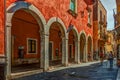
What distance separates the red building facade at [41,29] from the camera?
16852 mm

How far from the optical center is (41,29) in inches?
780

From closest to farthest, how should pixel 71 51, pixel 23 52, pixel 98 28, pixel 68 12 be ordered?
pixel 23 52
pixel 68 12
pixel 71 51
pixel 98 28

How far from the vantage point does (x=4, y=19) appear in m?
14.5

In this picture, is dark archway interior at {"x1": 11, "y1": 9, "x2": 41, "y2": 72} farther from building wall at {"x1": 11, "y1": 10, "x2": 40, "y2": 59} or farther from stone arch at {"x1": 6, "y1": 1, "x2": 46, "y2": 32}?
stone arch at {"x1": 6, "y1": 1, "x2": 46, "y2": 32}

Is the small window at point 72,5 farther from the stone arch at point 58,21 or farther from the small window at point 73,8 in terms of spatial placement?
the stone arch at point 58,21

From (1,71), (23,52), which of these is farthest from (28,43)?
(1,71)

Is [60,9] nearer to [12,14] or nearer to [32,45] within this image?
[32,45]

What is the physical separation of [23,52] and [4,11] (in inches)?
385

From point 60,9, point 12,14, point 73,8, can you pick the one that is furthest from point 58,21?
point 12,14

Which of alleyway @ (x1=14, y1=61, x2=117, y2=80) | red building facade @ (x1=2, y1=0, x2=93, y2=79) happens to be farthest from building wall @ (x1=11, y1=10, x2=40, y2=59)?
alleyway @ (x1=14, y1=61, x2=117, y2=80)

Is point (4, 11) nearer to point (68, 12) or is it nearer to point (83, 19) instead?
point (68, 12)

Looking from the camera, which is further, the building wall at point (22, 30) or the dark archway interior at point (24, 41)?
the building wall at point (22, 30)

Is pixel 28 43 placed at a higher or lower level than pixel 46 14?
lower

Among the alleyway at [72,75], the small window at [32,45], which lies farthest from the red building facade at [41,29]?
the alleyway at [72,75]
